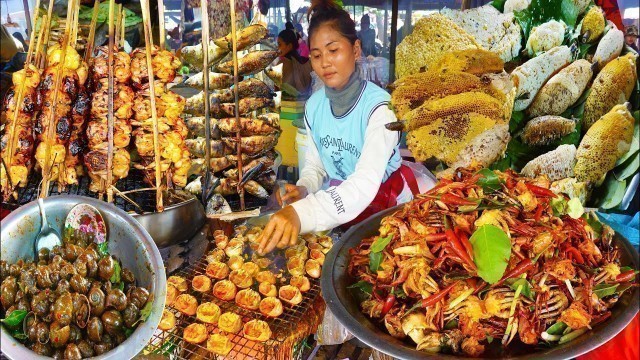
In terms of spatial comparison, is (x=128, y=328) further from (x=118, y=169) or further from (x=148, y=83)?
(x=148, y=83)

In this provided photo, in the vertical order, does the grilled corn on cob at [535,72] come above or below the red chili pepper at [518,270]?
above

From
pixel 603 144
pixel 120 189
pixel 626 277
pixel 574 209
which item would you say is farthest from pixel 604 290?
pixel 120 189

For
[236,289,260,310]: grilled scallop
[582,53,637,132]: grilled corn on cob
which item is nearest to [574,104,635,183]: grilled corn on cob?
[582,53,637,132]: grilled corn on cob

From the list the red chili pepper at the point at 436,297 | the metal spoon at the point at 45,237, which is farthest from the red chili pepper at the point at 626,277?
the metal spoon at the point at 45,237

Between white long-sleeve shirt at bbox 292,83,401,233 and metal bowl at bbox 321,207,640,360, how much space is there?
0.24 metres

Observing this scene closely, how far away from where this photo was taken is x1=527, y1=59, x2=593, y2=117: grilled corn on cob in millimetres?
2518

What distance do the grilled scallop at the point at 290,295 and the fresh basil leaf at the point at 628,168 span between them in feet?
5.91

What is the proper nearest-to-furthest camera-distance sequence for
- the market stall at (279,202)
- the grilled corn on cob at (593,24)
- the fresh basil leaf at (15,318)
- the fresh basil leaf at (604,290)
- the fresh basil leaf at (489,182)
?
the fresh basil leaf at (15,318), the market stall at (279,202), the fresh basil leaf at (604,290), the fresh basil leaf at (489,182), the grilled corn on cob at (593,24)

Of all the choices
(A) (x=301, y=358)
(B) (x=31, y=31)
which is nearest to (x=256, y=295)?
(A) (x=301, y=358)

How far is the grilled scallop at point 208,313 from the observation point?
1.81 metres

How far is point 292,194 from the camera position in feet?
7.05

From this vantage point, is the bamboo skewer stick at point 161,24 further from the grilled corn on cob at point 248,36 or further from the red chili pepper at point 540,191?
the red chili pepper at point 540,191

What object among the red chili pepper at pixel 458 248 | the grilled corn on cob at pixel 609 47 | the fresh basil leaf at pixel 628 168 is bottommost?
the fresh basil leaf at pixel 628 168

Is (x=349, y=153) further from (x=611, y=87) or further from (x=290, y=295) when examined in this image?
(x=611, y=87)
